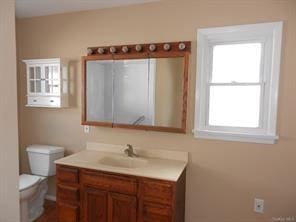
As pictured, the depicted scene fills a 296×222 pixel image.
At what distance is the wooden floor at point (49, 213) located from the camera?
8.44 ft

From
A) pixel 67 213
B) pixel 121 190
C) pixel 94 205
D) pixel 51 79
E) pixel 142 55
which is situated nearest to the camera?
pixel 121 190

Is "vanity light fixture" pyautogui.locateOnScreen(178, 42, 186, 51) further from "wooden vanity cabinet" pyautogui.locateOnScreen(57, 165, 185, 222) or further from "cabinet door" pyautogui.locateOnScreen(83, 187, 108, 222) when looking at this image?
"cabinet door" pyautogui.locateOnScreen(83, 187, 108, 222)

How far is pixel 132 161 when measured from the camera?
2.33m

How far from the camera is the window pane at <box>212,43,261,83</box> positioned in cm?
205

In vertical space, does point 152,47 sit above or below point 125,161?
above

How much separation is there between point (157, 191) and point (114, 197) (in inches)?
16.5

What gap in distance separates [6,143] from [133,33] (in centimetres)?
192

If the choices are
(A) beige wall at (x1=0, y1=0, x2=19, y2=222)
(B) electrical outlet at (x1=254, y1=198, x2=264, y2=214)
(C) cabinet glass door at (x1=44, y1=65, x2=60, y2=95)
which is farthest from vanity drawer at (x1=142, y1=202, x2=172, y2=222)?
(C) cabinet glass door at (x1=44, y1=65, x2=60, y2=95)

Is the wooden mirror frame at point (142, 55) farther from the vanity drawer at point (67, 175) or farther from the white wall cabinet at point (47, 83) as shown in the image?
the vanity drawer at point (67, 175)

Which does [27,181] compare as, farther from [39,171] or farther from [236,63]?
[236,63]

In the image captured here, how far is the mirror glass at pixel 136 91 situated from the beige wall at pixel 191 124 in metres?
0.15

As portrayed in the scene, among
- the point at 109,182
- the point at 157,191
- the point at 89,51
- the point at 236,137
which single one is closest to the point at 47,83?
the point at 89,51

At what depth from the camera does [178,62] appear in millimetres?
2195

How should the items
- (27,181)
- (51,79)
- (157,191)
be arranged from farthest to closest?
(51,79) → (27,181) → (157,191)
